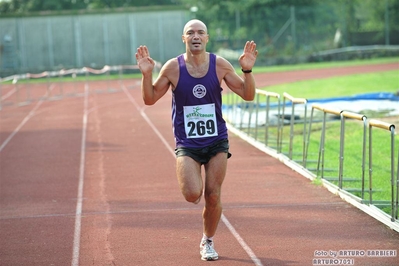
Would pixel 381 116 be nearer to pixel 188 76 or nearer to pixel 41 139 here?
pixel 41 139

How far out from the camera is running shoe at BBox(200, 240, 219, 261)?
762 cm

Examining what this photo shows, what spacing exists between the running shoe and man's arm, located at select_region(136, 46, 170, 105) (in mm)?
1375

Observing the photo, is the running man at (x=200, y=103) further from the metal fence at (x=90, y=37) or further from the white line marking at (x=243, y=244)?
the metal fence at (x=90, y=37)

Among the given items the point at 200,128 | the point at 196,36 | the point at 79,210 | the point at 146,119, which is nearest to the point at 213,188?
the point at 200,128

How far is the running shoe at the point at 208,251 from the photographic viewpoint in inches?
300

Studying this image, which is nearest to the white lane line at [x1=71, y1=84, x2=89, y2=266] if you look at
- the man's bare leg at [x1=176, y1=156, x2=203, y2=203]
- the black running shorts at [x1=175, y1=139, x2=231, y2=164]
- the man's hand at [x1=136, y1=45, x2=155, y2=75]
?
the man's bare leg at [x1=176, y1=156, x2=203, y2=203]

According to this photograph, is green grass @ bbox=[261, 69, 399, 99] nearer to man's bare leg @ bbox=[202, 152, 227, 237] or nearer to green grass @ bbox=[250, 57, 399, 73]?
green grass @ bbox=[250, 57, 399, 73]

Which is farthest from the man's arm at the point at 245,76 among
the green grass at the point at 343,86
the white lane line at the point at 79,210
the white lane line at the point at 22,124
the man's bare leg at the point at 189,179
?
the green grass at the point at 343,86

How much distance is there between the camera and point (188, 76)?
25.0 ft

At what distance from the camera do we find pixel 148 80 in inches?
297

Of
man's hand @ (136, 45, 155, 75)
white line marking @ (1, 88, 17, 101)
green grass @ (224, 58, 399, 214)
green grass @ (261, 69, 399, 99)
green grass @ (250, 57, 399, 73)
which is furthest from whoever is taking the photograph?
green grass @ (250, 57, 399, 73)

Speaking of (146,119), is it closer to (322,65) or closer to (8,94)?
(8,94)

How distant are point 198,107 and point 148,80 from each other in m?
0.51

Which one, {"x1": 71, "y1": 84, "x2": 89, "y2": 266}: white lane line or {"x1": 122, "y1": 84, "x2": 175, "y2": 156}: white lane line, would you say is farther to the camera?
{"x1": 122, "y1": 84, "x2": 175, "y2": 156}: white lane line
